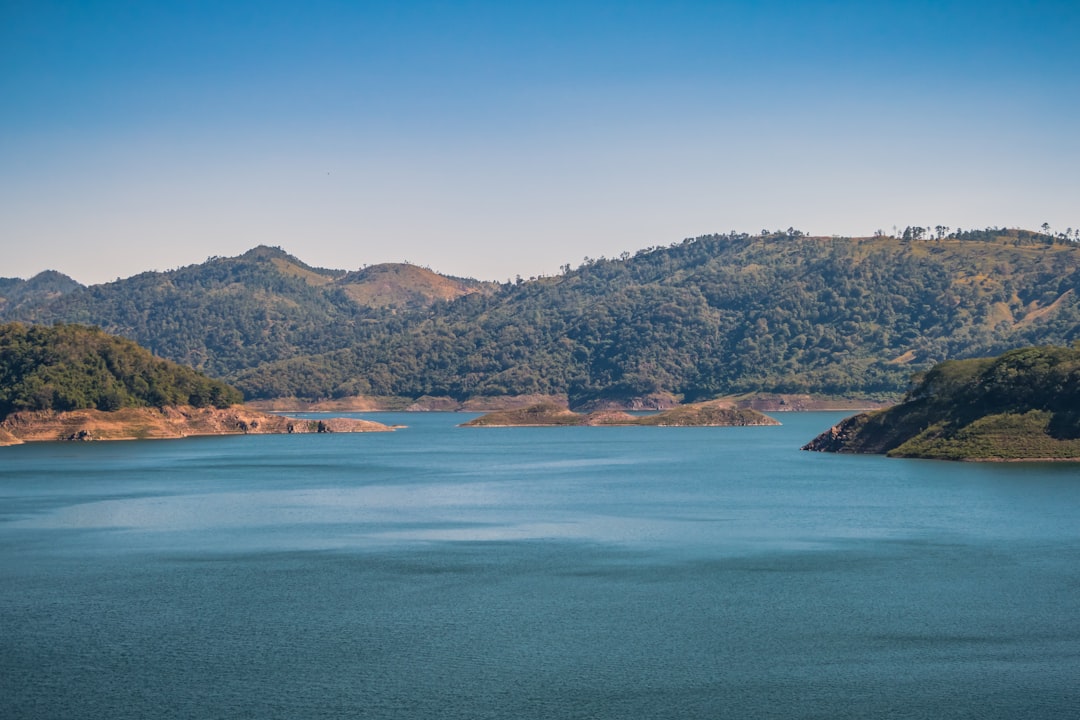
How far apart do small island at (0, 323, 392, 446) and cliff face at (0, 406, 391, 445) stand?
121mm

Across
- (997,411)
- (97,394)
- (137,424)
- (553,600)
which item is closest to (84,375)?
(97,394)

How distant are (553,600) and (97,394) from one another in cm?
11964

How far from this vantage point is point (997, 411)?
9150 cm

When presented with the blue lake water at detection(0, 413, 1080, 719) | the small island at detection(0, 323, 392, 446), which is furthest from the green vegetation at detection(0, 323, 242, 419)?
the blue lake water at detection(0, 413, 1080, 719)

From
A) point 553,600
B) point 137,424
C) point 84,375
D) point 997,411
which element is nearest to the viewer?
point 553,600

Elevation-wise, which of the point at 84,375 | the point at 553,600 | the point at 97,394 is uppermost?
the point at 84,375

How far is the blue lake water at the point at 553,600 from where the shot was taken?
100 ft

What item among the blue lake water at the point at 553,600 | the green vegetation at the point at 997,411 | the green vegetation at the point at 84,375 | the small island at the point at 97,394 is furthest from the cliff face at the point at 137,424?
the green vegetation at the point at 997,411

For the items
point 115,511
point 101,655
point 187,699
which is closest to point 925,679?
point 187,699

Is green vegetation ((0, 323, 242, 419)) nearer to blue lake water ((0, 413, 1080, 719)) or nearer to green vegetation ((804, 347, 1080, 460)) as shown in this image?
blue lake water ((0, 413, 1080, 719))

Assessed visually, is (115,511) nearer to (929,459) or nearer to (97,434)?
(929,459)

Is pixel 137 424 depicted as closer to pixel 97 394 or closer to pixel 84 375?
pixel 97 394

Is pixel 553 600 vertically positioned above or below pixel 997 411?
below

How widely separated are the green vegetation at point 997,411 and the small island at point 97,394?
95.9 m
